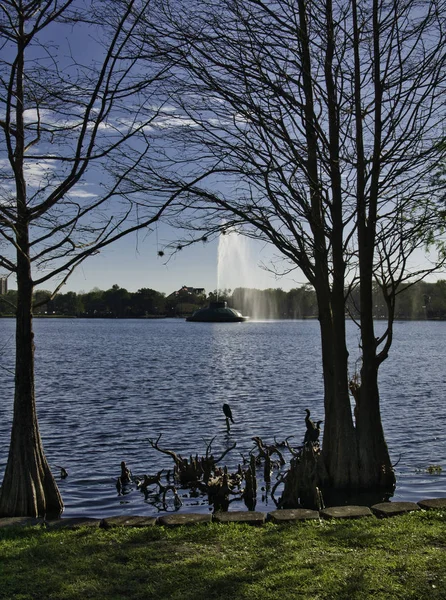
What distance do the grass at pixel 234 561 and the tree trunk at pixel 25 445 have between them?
3.88ft

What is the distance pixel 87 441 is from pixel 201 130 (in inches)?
456

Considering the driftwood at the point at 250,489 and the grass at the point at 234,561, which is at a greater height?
the grass at the point at 234,561

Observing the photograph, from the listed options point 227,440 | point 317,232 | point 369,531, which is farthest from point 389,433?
point 369,531

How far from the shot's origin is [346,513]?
8.12 meters

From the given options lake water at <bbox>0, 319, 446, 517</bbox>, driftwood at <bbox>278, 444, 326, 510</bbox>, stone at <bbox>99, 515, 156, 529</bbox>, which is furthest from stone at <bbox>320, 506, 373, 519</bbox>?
lake water at <bbox>0, 319, 446, 517</bbox>

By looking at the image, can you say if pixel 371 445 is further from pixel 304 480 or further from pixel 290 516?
pixel 290 516

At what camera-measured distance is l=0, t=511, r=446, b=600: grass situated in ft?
18.5

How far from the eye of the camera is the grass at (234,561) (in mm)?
5638

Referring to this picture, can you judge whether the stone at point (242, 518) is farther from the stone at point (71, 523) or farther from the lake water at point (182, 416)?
the lake water at point (182, 416)

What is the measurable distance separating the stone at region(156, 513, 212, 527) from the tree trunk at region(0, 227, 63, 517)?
2.00 m

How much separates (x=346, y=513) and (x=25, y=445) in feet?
14.0

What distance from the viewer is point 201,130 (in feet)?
35.9

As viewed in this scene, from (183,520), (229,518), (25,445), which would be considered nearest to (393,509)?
(229,518)

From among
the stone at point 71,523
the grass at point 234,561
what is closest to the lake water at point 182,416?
the stone at point 71,523
